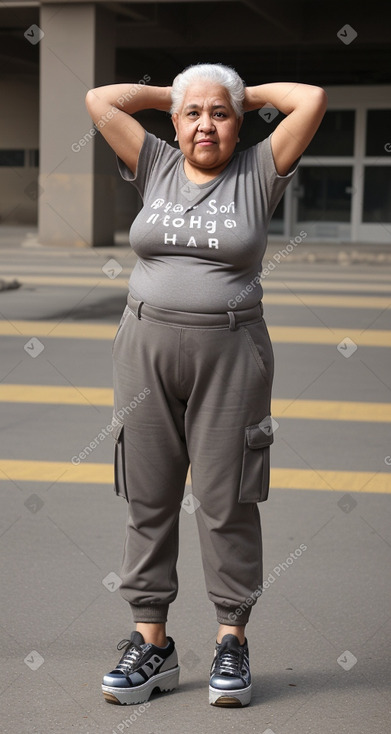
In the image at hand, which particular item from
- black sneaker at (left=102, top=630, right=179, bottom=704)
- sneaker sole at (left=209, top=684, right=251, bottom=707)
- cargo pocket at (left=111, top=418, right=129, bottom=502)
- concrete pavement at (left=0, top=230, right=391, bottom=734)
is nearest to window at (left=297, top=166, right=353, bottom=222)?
concrete pavement at (left=0, top=230, right=391, bottom=734)

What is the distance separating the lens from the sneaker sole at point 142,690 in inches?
118

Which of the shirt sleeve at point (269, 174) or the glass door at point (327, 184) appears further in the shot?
the glass door at point (327, 184)

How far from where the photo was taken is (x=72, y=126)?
19.6 meters

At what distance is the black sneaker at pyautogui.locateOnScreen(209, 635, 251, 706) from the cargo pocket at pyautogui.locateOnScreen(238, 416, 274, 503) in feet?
1.46

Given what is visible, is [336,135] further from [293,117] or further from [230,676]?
[230,676]

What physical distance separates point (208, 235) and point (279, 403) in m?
4.22

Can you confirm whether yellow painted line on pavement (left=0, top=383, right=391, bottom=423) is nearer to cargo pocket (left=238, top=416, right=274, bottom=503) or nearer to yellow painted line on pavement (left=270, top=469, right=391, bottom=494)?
yellow painted line on pavement (left=270, top=469, right=391, bottom=494)

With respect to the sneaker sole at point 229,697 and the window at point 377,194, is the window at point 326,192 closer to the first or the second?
the window at point 377,194

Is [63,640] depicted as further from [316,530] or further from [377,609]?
[316,530]

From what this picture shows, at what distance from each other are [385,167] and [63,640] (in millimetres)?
23277

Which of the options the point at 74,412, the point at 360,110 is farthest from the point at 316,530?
the point at 360,110

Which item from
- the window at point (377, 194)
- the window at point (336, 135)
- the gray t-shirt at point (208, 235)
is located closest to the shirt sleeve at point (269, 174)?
the gray t-shirt at point (208, 235)

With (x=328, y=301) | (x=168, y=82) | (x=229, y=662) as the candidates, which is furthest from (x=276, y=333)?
(x=168, y=82)

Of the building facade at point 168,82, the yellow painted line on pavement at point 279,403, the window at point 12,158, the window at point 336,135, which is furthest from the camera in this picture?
the window at point 12,158
